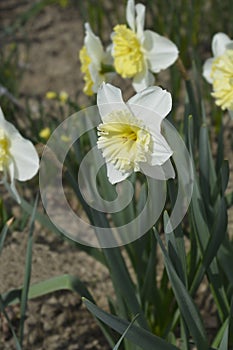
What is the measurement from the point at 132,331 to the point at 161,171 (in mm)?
319

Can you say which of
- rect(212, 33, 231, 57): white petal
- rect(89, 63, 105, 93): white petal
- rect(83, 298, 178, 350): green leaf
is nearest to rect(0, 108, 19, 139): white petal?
rect(89, 63, 105, 93): white petal

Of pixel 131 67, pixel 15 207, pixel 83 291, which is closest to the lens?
pixel 83 291

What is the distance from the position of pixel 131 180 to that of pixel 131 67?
0.30m

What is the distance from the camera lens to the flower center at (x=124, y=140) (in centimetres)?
129

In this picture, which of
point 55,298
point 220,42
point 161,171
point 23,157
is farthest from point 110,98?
point 55,298

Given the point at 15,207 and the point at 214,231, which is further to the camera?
the point at 15,207

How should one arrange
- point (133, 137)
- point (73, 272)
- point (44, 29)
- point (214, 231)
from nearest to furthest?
point (133, 137) → point (214, 231) → point (73, 272) → point (44, 29)

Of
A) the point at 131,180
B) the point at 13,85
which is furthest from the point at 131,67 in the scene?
the point at 13,85

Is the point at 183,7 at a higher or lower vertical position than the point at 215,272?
higher

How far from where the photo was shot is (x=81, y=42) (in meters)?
3.31

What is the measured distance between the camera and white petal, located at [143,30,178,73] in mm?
1741

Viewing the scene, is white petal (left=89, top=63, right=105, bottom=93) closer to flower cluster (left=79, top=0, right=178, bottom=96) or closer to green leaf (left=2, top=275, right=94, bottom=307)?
flower cluster (left=79, top=0, right=178, bottom=96)

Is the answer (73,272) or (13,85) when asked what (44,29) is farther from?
(73,272)

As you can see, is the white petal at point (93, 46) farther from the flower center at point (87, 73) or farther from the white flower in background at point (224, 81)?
the white flower in background at point (224, 81)
